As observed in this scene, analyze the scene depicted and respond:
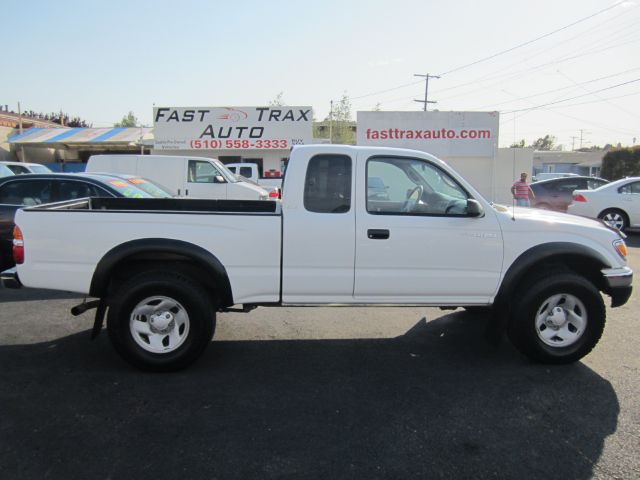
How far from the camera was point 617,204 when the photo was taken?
12.0 m

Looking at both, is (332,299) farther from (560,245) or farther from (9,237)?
(9,237)

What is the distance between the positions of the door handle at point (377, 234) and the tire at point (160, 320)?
1.47m

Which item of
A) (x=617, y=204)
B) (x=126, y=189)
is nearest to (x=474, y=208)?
(x=126, y=189)

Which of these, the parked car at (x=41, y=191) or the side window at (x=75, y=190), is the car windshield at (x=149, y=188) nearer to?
the parked car at (x=41, y=191)

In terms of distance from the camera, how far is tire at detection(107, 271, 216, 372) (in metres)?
4.13

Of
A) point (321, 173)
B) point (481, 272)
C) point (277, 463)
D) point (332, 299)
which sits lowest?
point (277, 463)

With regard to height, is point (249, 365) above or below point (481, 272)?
below

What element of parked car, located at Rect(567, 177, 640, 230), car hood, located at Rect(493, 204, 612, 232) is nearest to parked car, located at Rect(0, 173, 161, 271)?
car hood, located at Rect(493, 204, 612, 232)

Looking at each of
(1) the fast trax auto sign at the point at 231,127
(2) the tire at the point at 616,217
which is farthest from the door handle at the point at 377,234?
(1) the fast trax auto sign at the point at 231,127

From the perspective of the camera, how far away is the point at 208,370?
169 inches

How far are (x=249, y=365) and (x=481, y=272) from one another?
2170 millimetres

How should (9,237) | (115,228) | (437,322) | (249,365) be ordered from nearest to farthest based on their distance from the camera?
(115,228), (249,365), (437,322), (9,237)

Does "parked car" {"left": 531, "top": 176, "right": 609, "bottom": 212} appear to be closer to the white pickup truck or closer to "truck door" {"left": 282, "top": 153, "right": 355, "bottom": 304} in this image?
the white pickup truck

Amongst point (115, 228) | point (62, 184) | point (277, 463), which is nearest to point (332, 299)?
point (277, 463)
